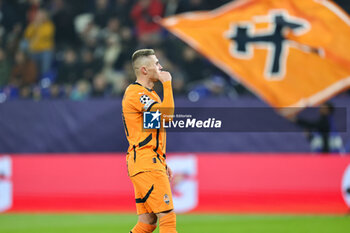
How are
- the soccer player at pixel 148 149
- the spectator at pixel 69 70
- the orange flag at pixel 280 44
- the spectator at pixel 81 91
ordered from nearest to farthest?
the soccer player at pixel 148 149
the orange flag at pixel 280 44
the spectator at pixel 81 91
the spectator at pixel 69 70

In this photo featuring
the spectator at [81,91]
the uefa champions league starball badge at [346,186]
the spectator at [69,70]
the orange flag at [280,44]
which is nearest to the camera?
the uefa champions league starball badge at [346,186]

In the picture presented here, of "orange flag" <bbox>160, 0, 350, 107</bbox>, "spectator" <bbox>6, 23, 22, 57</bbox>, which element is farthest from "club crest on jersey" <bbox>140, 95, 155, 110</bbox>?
"spectator" <bbox>6, 23, 22, 57</bbox>

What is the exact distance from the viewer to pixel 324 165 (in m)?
10.5

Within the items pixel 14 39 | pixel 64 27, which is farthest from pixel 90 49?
pixel 14 39

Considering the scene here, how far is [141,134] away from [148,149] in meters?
0.16

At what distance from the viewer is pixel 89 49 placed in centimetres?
1329

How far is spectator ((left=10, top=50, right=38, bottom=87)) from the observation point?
1330 cm

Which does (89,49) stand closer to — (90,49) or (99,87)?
(90,49)

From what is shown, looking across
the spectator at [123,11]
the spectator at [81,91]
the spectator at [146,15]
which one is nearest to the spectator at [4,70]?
A: the spectator at [81,91]

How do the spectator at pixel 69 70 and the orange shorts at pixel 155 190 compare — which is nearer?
the orange shorts at pixel 155 190

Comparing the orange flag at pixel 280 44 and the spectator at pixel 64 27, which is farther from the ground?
the spectator at pixel 64 27

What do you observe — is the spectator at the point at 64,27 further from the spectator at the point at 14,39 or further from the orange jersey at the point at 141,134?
the orange jersey at the point at 141,134

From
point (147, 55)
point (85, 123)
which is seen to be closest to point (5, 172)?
point (85, 123)

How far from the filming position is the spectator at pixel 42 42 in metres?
13.7
